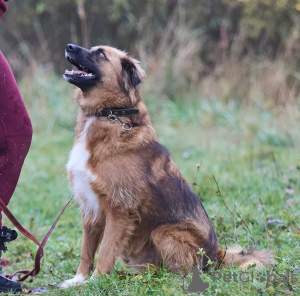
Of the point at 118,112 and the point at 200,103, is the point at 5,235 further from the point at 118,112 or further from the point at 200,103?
the point at 200,103

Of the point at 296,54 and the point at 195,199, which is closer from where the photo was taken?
the point at 195,199

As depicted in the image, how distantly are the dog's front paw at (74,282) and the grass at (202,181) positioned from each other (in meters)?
0.08

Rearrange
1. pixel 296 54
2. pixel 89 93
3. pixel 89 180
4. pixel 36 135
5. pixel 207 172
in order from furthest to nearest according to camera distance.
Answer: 1. pixel 296 54
2. pixel 36 135
3. pixel 207 172
4. pixel 89 93
5. pixel 89 180

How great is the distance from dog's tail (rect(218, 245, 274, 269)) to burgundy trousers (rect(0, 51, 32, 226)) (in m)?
1.59

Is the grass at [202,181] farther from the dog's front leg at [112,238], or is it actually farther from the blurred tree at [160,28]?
the blurred tree at [160,28]

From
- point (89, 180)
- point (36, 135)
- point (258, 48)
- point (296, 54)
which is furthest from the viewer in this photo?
point (258, 48)

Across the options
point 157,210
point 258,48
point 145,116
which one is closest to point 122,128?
point 145,116

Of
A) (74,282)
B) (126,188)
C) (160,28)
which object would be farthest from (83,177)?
(160,28)

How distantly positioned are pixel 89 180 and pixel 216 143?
582cm

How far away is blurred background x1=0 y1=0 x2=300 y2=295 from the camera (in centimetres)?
543

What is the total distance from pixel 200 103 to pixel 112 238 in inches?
307

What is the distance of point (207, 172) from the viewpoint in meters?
7.20

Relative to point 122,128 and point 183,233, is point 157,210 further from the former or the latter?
point 122,128

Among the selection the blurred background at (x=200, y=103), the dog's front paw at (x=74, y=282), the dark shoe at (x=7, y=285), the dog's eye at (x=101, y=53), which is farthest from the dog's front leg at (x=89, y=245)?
the dog's eye at (x=101, y=53)
